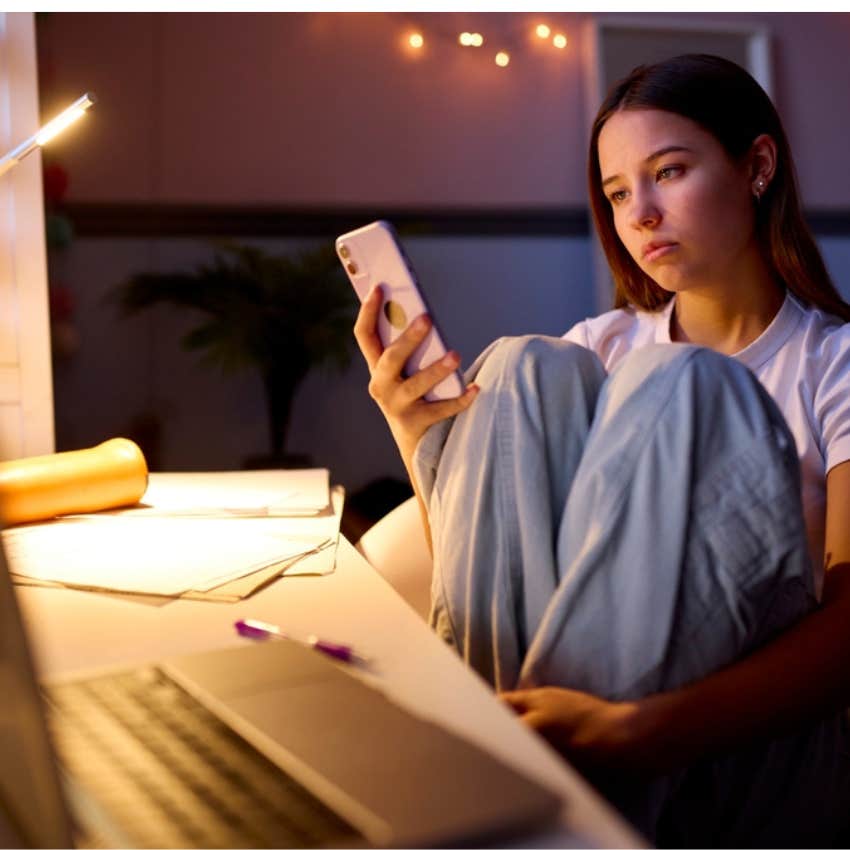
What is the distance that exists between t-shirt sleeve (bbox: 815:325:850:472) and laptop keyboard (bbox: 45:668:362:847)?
2.34 ft

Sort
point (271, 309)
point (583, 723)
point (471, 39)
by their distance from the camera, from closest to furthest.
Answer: point (583, 723) → point (271, 309) → point (471, 39)

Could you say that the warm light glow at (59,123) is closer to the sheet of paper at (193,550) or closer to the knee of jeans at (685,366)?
the sheet of paper at (193,550)

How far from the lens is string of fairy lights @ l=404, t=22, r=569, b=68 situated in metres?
3.08

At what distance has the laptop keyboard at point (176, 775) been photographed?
40cm

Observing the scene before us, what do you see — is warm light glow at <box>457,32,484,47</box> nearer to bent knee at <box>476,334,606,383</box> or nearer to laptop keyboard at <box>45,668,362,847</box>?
bent knee at <box>476,334,606,383</box>

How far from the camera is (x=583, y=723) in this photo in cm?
60

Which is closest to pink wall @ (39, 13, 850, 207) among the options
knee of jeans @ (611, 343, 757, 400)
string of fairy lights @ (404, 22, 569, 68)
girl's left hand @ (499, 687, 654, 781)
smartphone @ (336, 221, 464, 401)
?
string of fairy lights @ (404, 22, 569, 68)

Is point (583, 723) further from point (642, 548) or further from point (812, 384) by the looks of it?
point (812, 384)

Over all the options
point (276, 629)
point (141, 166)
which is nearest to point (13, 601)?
point (276, 629)

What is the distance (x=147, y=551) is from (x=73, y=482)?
0.71ft

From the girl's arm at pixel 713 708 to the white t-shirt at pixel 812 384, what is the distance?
0.86 ft

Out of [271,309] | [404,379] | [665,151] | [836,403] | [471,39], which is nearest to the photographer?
[404,379]

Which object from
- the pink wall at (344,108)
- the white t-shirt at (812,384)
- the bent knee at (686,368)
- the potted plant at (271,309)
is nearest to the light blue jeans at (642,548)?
the bent knee at (686,368)

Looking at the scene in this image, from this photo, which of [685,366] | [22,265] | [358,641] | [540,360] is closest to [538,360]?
[540,360]
